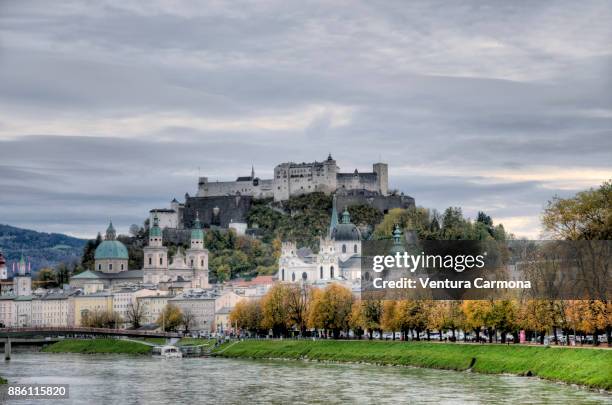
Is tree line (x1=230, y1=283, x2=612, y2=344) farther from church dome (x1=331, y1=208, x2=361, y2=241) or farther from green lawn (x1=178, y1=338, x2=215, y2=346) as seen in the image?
church dome (x1=331, y1=208, x2=361, y2=241)

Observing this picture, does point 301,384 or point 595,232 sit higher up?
point 595,232

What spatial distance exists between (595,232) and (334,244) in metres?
103

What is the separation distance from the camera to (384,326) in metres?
93.6

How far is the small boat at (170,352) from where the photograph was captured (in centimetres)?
11138

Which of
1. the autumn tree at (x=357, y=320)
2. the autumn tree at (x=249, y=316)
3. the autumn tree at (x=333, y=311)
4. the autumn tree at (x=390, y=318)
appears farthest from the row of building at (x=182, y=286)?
the autumn tree at (x=390, y=318)

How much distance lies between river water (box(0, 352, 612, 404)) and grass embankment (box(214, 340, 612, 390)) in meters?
1.07

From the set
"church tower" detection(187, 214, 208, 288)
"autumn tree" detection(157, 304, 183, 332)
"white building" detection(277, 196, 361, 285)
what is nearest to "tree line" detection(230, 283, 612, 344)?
"autumn tree" detection(157, 304, 183, 332)

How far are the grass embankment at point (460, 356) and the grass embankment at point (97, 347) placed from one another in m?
14.0

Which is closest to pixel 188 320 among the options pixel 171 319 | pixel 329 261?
pixel 171 319

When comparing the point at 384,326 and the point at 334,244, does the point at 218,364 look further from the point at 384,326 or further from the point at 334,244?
the point at 334,244

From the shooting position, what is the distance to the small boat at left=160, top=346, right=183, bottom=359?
11138 cm

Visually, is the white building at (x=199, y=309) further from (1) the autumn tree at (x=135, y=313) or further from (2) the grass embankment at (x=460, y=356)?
(2) the grass embankment at (x=460, y=356)

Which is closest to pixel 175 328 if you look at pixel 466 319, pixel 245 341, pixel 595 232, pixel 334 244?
pixel 334 244

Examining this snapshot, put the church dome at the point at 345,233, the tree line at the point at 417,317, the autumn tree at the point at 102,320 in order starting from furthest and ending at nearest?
the church dome at the point at 345,233
the autumn tree at the point at 102,320
the tree line at the point at 417,317
